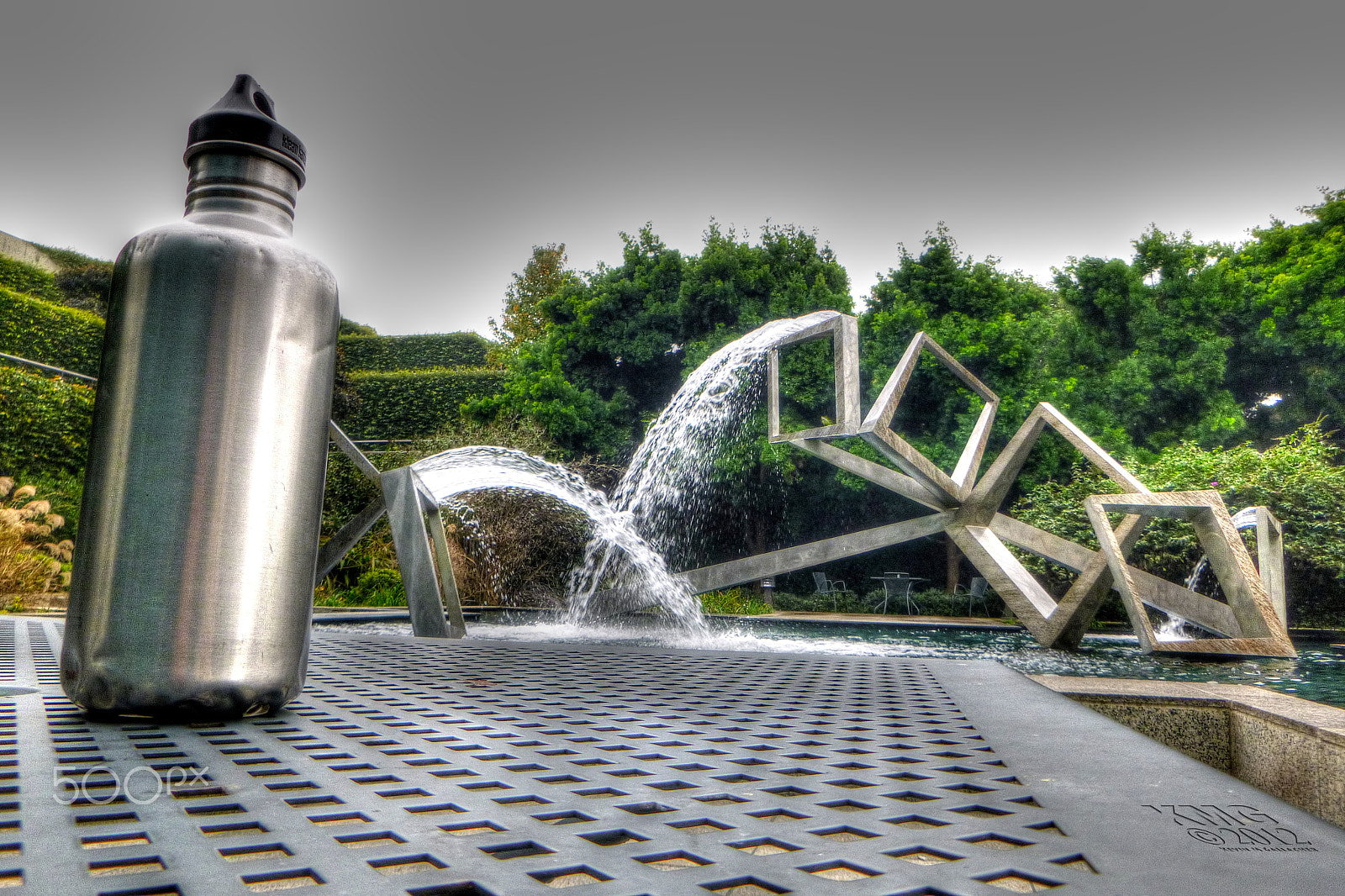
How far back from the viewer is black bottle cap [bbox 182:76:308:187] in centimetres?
141

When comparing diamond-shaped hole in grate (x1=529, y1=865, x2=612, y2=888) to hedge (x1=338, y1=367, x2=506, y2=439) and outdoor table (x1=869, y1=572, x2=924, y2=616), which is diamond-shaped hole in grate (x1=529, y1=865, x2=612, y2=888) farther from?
hedge (x1=338, y1=367, x2=506, y2=439)

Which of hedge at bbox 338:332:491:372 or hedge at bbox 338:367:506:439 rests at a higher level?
hedge at bbox 338:332:491:372

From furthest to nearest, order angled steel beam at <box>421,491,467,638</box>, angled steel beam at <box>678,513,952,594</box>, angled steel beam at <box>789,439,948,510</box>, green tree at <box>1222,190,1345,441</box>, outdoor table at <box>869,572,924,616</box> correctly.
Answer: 1. green tree at <box>1222,190,1345,441</box>
2. outdoor table at <box>869,572,924,616</box>
3. angled steel beam at <box>678,513,952,594</box>
4. angled steel beam at <box>789,439,948,510</box>
5. angled steel beam at <box>421,491,467,638</box>

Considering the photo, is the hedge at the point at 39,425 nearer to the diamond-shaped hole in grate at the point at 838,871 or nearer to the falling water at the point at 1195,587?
the diamond-shaped hole in grate at the point at 838,871

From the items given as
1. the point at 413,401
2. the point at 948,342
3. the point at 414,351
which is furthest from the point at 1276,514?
the point at 414,351

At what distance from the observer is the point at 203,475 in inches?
49.3

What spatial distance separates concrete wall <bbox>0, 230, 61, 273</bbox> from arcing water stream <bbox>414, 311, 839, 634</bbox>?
57.2 feet

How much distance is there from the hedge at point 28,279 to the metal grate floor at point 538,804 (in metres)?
24.7

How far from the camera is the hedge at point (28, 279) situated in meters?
20.0

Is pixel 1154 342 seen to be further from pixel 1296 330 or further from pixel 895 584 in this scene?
pixel 895 584

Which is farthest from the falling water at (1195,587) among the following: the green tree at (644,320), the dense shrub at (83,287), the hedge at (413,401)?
the dense shrub at (83,287)

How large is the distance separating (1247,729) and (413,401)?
2052 cm

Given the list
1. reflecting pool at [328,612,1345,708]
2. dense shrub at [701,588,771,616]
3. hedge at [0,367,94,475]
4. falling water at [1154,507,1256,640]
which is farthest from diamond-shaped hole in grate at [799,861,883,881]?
hedge at [0,367,94,475]

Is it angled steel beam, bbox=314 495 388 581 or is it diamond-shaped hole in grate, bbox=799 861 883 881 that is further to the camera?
angled steel beam, bbox=314 495 388 581
